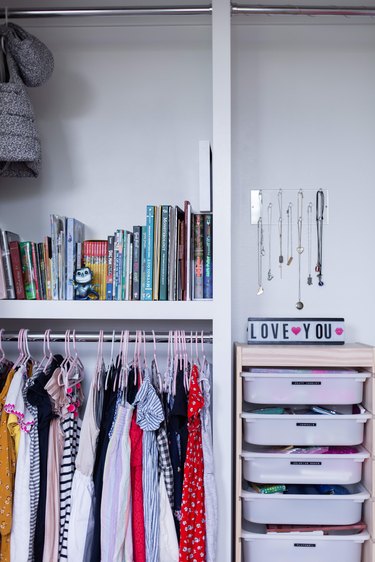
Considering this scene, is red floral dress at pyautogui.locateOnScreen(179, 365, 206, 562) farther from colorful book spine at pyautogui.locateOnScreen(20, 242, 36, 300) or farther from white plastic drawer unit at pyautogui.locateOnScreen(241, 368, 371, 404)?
colorful book spine at pyautogui.locateOnScreen(20, 242, 36, 300)

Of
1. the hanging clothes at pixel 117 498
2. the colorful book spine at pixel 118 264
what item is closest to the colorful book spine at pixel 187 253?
the colorful book spine at pixel 118 264

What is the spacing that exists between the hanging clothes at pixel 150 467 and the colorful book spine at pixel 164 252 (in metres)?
0.37

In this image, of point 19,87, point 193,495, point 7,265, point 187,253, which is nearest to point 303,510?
point 193,495

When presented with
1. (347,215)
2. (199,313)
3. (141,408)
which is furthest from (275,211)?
(141,408)

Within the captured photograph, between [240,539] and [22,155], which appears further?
[240,539]

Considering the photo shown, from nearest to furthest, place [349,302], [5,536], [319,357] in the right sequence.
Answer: [5,536]
[319,357]
[349,302]

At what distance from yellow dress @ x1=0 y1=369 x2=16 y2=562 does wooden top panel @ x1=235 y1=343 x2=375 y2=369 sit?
81 cm

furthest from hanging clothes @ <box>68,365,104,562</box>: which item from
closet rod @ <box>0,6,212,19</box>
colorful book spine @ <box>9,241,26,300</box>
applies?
closet rod @ <box>0,6,212,19</box>

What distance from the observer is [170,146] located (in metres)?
1.91

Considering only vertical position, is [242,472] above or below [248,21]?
below

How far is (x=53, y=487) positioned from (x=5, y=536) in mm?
196

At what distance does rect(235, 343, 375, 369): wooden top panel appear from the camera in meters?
1.60

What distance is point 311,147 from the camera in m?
1.91

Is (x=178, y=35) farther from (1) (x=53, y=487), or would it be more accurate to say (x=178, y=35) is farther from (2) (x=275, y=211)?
(1) (x=53, y=487)
